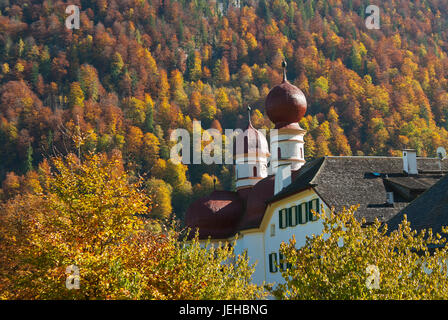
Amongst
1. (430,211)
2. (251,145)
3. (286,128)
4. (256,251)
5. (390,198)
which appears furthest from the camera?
(251,145)

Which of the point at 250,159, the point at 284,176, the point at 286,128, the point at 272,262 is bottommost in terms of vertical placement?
the point at 272,262

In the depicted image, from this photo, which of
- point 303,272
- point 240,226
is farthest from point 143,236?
point 240,226

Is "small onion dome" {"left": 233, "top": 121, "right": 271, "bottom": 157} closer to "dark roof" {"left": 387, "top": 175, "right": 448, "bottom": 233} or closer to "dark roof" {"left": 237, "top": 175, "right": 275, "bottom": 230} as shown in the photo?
"dark roof" {"left": 237, "top": 175, "right": 275, "bottom": 230}

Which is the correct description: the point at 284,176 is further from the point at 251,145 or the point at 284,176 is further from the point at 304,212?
the point at 251,145

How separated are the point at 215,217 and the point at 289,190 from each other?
44.1 feet

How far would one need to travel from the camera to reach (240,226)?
49.9 meters

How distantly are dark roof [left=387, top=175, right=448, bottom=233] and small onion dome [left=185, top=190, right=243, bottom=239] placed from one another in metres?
25.0

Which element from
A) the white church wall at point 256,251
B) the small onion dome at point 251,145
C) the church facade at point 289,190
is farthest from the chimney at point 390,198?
the small onion dome at point 251,145

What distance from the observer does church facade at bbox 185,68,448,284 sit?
35719mm

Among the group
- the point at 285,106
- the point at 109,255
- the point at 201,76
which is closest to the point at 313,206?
the point at 285,106

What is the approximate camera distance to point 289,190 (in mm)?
39469

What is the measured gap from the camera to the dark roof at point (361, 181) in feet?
114

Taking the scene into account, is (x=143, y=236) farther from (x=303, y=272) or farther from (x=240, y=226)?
(x=240, y=226)

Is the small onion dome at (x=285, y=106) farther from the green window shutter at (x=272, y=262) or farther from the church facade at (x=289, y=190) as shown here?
the green window shutter at (x=272, y=262)
